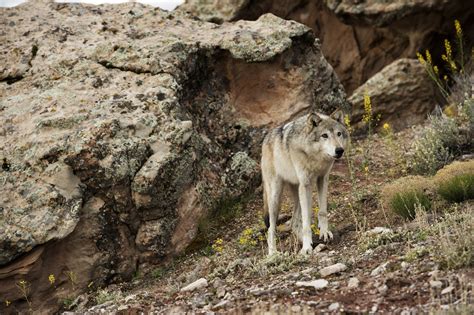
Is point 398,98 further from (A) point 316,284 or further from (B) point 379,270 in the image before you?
(A) point 316,284

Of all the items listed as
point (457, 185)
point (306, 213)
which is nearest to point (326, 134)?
point (306, 213)

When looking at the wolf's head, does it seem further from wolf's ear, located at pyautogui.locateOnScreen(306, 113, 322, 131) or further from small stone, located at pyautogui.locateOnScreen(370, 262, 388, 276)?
small stone, located at pyautogui.locateOnScreen(370, 262, 388, 276)

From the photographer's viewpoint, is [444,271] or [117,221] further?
[117,221]

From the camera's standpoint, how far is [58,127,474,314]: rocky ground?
5230 mm

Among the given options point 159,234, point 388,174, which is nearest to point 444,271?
point 159,234

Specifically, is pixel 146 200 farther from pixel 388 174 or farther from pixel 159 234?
pixel 388 174

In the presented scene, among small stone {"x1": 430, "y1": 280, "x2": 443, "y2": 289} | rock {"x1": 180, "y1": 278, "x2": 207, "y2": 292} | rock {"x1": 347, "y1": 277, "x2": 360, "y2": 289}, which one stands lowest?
rock {"x1": 180, "y1": 278, "x2": 207, "y2": 292}

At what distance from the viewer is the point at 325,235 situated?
26.0ft

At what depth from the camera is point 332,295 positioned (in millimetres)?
5582

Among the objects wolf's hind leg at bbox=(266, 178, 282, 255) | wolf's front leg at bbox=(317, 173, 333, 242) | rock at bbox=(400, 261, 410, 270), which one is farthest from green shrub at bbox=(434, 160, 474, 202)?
rock at bbox=(400, 261, 410, 270)

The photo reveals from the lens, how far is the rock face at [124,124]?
8180mm

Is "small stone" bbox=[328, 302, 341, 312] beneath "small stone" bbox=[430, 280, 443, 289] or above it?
beneath

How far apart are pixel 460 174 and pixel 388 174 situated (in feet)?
7.70

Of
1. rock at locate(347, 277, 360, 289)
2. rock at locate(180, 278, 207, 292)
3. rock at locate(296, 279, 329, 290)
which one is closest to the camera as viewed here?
rock at locate(347, 277, 360, 289)
